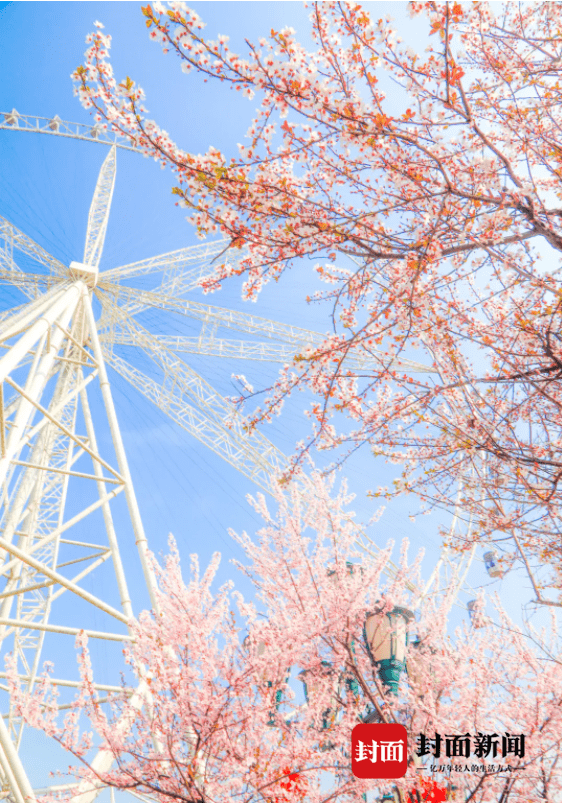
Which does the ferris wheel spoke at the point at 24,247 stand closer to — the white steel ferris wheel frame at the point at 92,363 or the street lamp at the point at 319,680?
the white steel ferris wheel frame at the point at 92,363

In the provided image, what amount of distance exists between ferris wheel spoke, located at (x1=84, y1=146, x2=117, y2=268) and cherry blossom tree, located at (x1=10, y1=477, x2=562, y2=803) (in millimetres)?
10737

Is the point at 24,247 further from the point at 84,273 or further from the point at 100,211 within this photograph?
the point at 84,273

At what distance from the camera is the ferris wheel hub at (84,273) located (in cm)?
1221

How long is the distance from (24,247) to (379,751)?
49.6 ft

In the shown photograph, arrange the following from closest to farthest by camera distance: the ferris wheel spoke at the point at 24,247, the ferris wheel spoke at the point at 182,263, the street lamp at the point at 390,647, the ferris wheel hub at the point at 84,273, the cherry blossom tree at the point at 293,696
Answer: the cherry blossom tree at the point at 293,696 → the street lamp at the point at 390,647 → the ferris wheel hub at the point at 84,273 → the ferris wheel spoke at the point at 24,247 → the ferris wheel spoke at the point at 182,263

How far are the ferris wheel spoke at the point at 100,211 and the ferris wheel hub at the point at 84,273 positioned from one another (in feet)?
4.43

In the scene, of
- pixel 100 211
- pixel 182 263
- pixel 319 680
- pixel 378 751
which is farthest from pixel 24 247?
pixel 378 751

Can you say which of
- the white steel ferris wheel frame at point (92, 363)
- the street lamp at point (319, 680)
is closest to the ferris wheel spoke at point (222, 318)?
the white steel ferris wheel frame at point (92, 363)

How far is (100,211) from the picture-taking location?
1577 centimetres

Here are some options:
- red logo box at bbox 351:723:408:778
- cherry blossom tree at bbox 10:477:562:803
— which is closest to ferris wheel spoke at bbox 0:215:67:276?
cherry blossom tree at bbox 10:477:562:803

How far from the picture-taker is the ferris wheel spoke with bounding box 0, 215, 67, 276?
13805mm

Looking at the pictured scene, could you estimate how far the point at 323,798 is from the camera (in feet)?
14.7

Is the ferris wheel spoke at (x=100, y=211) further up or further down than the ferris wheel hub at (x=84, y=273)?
further up

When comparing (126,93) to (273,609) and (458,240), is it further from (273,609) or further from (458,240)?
(273,609)
